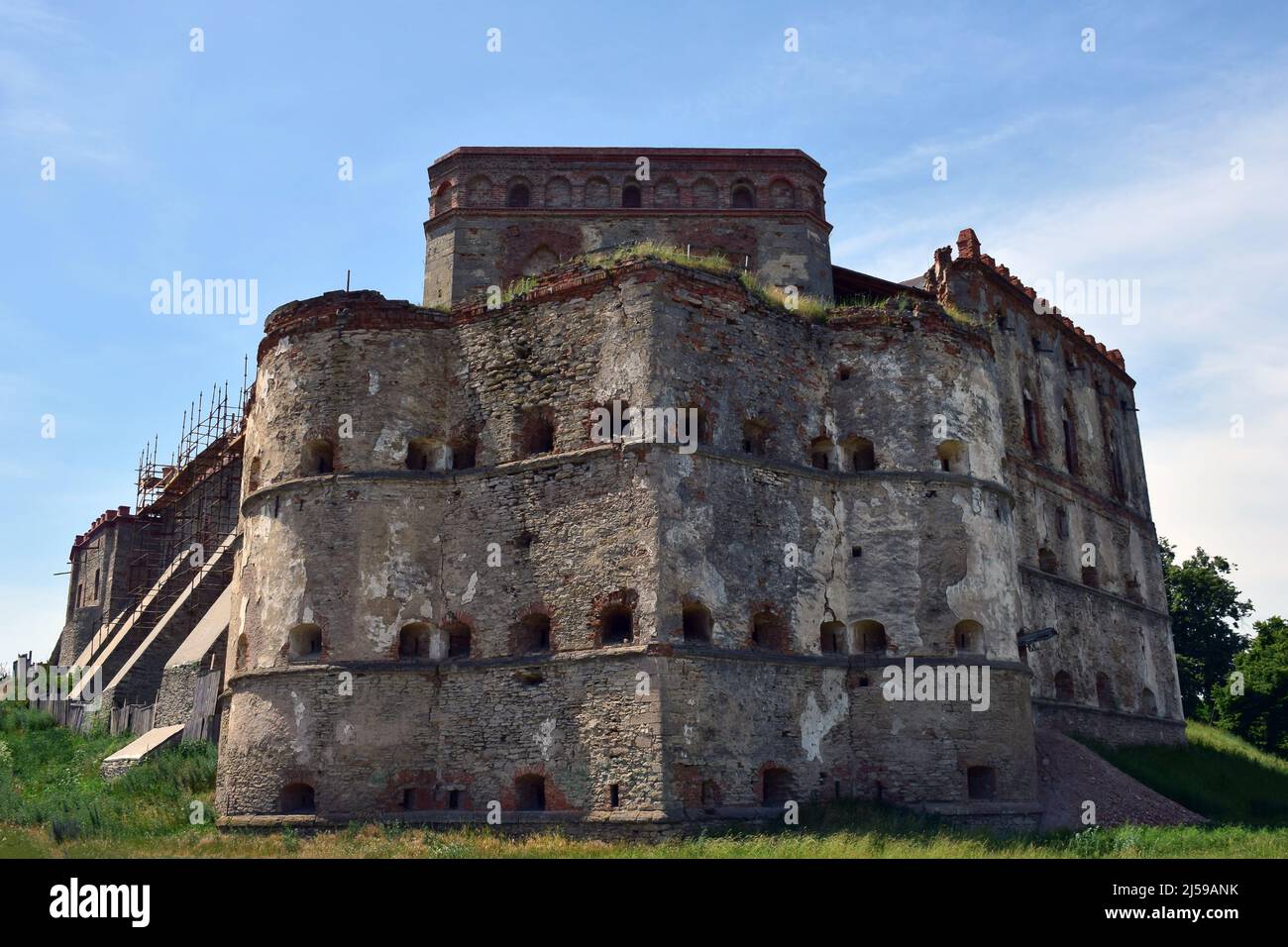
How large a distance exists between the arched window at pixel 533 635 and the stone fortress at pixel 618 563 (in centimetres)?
6

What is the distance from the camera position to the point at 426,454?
76.6ft

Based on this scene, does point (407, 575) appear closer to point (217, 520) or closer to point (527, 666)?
point (527, 666)

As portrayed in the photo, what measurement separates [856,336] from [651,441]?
5.40 meters

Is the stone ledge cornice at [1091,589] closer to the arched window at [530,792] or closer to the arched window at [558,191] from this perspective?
the arched window at [530,792]

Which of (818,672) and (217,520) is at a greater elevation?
(217,520)

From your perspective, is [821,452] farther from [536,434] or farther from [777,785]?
[777,785]

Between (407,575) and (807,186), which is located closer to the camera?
(407,575)

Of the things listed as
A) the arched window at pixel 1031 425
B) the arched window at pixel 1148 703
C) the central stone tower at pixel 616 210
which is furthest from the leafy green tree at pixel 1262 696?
the central stone tower at pixel 616 210

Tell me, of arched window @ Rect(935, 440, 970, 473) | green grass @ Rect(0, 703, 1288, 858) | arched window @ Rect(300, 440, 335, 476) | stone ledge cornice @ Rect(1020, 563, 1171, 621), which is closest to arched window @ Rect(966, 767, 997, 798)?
green grass @ Rect(0, 703, 1288, 858)

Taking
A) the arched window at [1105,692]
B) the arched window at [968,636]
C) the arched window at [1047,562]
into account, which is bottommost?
the arched window at [1105,692]

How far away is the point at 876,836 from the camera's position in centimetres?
1828

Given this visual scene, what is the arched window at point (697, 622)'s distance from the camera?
20.3 metres

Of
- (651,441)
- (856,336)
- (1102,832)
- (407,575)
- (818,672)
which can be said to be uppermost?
(856,336)
